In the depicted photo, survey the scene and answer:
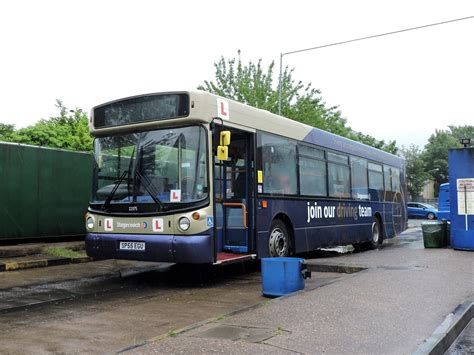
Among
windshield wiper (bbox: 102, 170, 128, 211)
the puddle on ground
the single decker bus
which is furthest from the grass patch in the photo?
the puddle on ground

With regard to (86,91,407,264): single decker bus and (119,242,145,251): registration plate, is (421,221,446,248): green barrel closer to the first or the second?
(86,91,407,264): single decker bus

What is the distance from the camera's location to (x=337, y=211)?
1327cm

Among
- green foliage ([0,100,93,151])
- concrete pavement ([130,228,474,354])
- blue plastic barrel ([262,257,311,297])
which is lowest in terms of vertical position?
concrete pavement ([130,228,474,354])

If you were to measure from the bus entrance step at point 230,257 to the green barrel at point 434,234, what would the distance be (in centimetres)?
782

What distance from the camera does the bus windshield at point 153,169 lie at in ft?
27.6

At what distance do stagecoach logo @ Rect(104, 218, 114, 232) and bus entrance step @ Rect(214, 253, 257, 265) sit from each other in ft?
6.55

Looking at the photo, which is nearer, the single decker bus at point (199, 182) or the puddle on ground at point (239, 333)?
the puddle on ground at point (239, 333)

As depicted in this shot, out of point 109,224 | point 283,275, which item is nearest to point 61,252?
point 109,224

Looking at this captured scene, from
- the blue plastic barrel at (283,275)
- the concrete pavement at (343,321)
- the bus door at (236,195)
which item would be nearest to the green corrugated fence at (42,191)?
the bus door at (236,195)

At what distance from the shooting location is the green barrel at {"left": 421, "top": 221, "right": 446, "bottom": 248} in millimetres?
15031

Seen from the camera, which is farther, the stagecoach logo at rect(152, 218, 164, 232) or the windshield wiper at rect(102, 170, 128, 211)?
the windshield wiper at rect(102, 170, 128, 211)

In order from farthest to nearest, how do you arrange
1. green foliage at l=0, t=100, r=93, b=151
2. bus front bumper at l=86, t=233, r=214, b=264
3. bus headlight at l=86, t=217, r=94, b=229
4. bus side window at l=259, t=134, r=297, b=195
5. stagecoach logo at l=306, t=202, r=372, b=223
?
green foliage at l=0, t=100, r=93, b=151 → stagecoach logo at l=306, t=202, r=372, b=223 → bus side window at l=259, t=134, r=297, b=195 → bus headlight at l=86, t=217, r=94, b=229 → bus front bumper at l=86, t=233, r=214, b=264

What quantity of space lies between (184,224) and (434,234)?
967 cm

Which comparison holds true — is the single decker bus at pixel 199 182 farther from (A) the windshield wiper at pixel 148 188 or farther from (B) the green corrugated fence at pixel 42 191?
(B) the green corrugated fence at pixel 42 191
